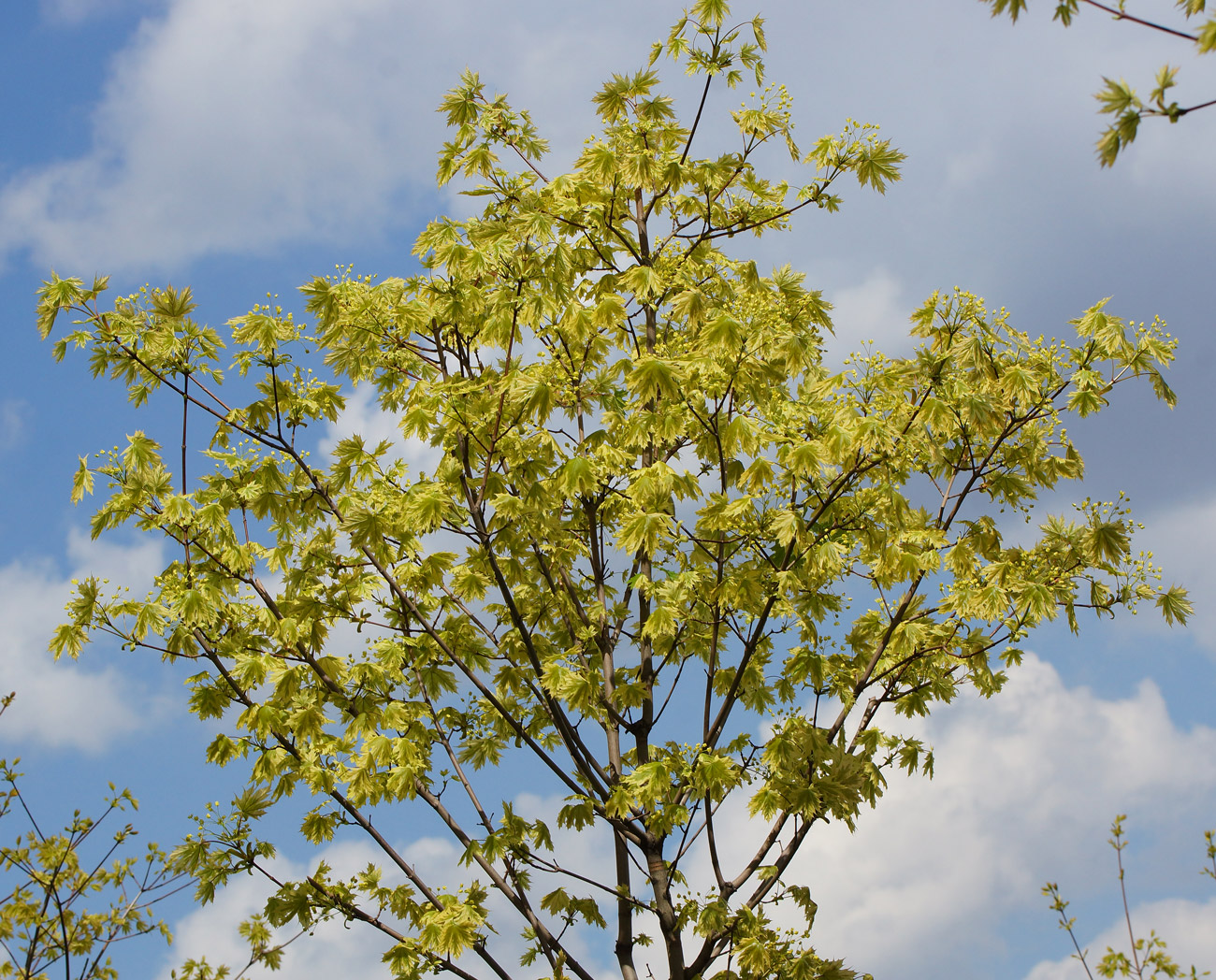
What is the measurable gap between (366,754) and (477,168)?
5.95 meters

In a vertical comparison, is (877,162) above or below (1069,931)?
above

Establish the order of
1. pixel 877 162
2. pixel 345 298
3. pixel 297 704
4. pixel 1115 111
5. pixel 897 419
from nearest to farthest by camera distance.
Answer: pixel 1115 111
pixel 897 419
pixel 297 704
pixel 345 298
pixel 877 162

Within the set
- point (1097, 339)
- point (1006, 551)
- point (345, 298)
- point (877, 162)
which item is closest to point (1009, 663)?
point (1006, 551)

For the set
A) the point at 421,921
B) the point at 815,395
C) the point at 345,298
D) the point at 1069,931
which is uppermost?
the point at 345,298

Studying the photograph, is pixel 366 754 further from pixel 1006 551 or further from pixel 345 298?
pixel 1006 551

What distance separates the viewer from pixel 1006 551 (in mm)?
8492

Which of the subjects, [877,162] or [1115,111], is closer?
[1115,111]

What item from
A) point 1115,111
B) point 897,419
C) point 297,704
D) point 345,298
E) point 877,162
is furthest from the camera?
point 877,162

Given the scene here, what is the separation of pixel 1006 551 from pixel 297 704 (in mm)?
6251

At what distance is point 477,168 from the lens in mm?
10117

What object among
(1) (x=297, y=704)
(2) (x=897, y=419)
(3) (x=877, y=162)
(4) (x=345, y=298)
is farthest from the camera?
(3) (x=877, y=162)

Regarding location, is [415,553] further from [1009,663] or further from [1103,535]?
[1103,535]

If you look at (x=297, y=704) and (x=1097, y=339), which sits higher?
(x=1097, y=339)

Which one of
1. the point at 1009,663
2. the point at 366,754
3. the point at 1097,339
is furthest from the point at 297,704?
the point at 1097,339
